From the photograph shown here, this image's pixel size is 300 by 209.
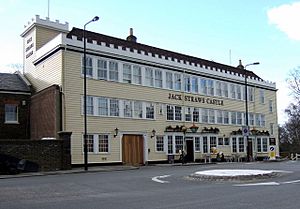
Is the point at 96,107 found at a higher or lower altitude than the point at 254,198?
higher

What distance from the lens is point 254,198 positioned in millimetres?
12625

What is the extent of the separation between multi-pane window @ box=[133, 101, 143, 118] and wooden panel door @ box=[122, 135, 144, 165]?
183 centimetres

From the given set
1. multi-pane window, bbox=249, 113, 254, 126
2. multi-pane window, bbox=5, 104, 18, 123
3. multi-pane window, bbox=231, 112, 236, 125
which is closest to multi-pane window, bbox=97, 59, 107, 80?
multi-pane window, bbox=5, 104, 18, 123

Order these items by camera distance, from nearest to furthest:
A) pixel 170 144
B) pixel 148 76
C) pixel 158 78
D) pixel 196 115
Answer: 1. pixel 148 76
2. pixel 158 78
3. pixel 170 144
4. pixel 196 115

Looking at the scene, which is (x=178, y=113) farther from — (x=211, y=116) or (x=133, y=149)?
(x=133, y=149)

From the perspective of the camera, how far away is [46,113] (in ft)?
111

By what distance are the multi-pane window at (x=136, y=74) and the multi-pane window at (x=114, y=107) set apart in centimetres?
284

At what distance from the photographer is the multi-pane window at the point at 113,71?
3562 cm

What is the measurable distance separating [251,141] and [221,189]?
120 feet

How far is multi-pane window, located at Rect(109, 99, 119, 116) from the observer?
116 feet

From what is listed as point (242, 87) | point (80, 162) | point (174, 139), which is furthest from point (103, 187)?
point (242, 87)

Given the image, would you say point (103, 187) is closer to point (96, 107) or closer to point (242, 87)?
point (96, 107)

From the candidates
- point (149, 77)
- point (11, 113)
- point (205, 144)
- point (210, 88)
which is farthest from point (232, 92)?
point (11, 113)

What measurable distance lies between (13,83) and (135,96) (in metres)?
10.9
